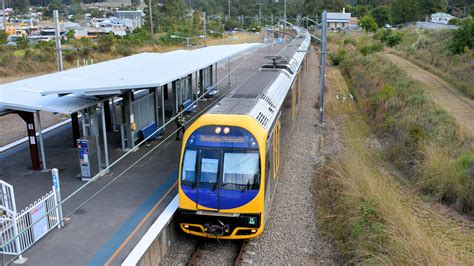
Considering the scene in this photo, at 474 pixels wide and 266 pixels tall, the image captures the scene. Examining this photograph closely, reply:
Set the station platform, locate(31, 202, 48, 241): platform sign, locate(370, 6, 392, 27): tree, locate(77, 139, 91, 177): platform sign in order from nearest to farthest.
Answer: the station platform
locate(31, 202, 48, 241): platform sign
locate(77, 139, 91, 177): platform sign
locate(370, 6, 392, 27): tree

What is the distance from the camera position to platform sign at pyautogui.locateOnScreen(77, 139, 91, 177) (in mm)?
12578

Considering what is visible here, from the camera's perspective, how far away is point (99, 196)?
38.4 feet

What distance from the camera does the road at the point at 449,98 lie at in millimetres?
21969

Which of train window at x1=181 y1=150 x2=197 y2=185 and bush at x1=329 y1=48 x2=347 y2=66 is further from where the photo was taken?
bush at x1=329 y1=48 x2=347 y2=66

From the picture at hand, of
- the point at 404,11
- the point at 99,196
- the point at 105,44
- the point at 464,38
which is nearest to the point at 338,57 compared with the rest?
the point at 464,38

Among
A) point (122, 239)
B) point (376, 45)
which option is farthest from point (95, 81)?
point (376, 45)

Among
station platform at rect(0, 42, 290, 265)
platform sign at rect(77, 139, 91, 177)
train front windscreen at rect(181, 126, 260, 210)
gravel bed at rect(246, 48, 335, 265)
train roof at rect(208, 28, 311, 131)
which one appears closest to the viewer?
station platform at rect(0, 42, 290, 265)

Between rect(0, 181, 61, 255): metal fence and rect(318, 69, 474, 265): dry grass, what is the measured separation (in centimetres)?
642

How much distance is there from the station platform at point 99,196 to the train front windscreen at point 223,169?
5.28ft

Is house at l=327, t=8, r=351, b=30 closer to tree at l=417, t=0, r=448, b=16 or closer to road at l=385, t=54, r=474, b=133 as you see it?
tree at l=417, t=0, r=448, b=16

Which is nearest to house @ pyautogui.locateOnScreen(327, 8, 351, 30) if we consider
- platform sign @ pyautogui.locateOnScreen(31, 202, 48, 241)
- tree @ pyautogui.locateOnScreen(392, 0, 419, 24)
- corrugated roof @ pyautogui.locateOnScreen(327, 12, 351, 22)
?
corrugated roof @ pyautogui.locateOnScreen(327, 12, 351, 22)

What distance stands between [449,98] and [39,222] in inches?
965

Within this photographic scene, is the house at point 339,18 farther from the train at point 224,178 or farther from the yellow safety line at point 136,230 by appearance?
the train at point 224,178

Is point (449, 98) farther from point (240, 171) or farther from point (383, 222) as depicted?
point (240, 171)
